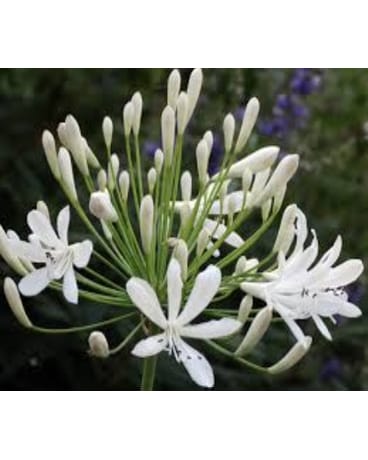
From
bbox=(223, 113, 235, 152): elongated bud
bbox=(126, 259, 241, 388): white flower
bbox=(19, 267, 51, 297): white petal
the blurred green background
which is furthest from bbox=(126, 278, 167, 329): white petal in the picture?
the blurred green background

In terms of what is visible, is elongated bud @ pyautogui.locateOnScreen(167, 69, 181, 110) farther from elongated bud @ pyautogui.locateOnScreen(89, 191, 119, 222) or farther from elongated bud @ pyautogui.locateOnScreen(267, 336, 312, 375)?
elongated bud @ pyautogui.locateOnScreen(267, 336, 312, 375)

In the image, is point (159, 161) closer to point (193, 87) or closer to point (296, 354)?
point (193, 87)

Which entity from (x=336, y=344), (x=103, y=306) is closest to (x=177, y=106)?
(x=103, y=306)

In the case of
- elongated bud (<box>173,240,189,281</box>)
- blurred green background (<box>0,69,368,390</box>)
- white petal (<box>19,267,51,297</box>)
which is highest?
elongated bud (<box>173,240,189,281</box>)

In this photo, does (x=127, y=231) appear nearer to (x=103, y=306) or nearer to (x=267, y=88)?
(x=103, y=306)

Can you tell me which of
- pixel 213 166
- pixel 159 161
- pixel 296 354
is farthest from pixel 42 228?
pixel 213 166

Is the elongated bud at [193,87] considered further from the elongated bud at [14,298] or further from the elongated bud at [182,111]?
the elongated bud at [14,298]
